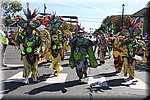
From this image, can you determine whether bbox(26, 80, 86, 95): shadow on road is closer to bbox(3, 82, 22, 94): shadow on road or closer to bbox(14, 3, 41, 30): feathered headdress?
bbox(3, 82, 22, 94): shadow on road

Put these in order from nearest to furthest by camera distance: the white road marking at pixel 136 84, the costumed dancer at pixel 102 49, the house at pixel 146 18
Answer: the white road marking at pixel 136 84
the costumed dancer at pixel 102 49
the house at pixel 146 18

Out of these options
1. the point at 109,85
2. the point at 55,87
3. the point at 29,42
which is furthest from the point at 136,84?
the point at 29,42

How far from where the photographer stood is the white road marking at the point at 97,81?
410 inches

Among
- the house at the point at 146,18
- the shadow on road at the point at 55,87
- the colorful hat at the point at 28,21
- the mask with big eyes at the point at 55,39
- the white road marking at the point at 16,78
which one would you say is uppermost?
the house at the point at 146,18

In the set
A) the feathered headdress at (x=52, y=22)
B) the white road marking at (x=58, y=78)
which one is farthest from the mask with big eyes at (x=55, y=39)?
the white road marking at (x=58, y=78)

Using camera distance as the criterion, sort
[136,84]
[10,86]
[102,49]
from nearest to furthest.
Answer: [10,86] → [136,84] → [102,49]

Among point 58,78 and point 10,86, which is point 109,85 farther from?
point 10,86

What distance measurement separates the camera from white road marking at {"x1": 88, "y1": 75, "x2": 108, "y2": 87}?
10.4 meters

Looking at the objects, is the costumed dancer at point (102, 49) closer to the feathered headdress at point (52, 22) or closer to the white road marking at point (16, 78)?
the feathered headdress at point (52, 22)

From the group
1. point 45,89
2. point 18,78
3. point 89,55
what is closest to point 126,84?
point 89,55

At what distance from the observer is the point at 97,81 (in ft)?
35.9

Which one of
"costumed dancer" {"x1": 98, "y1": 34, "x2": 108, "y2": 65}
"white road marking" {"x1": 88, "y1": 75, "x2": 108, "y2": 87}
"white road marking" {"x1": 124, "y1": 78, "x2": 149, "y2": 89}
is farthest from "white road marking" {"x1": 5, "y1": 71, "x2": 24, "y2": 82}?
"costumed dancer" {"x1": 98, "y1": 34, "x2": 108, "y2": 65}

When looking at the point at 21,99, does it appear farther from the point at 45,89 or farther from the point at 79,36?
the point at 79,36

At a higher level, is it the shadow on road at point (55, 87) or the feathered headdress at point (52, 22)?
the feathered headdress at point (52, 22)
